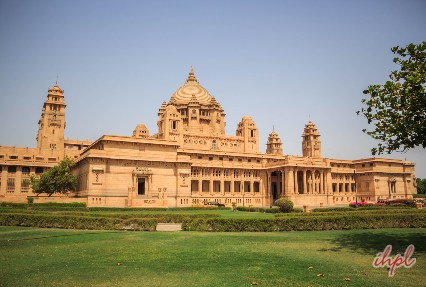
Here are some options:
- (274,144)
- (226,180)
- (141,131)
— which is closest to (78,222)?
(226,180)

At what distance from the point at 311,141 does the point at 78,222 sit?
310ft

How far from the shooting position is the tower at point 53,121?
8062cm

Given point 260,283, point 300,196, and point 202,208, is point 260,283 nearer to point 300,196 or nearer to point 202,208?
point 202,208

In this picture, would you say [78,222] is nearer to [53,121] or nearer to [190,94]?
[53,121]

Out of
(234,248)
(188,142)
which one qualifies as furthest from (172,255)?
(188,142)

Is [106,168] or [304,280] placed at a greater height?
[106,168]

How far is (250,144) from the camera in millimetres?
90188

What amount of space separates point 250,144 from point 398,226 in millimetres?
66409

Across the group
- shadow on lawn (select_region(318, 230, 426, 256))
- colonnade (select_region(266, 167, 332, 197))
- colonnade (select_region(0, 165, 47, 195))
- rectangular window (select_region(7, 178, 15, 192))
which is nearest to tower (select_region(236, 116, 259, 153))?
colonnade (select_region(266, 167, 332, 197))

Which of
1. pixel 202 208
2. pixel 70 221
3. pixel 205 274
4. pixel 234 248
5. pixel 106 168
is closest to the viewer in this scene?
pixel 205 274

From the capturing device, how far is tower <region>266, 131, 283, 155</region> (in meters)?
124

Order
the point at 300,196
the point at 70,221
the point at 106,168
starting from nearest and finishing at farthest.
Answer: the point at 70,221
the point at 106,168
the point at 300,196

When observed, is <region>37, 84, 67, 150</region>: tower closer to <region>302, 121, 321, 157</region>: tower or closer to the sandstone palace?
the sandstone palace

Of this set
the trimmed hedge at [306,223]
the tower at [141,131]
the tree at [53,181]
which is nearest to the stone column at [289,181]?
the tower at [141,131]
